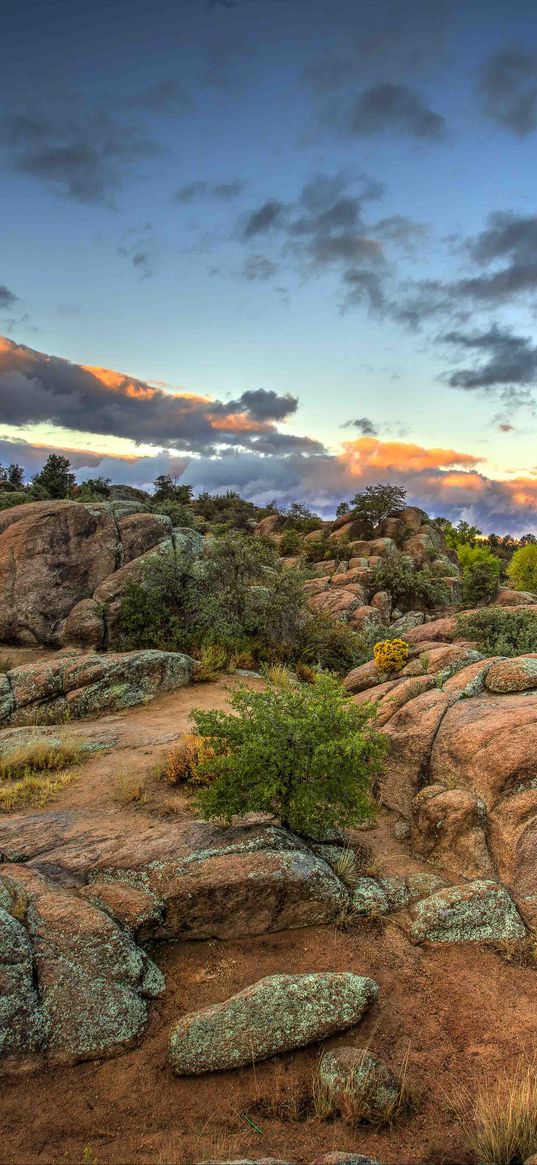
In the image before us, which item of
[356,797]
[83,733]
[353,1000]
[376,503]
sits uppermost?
[376,503]

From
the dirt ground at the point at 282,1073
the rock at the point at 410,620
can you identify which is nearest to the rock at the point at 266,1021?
the dirt ground at the point at 282,1073

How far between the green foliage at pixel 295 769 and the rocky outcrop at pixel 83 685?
24.9 feet

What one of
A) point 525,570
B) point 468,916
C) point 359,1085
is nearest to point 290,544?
point 525,570

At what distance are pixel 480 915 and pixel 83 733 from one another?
9.00 meters

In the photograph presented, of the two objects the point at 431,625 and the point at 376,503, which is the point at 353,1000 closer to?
the point at 431,625

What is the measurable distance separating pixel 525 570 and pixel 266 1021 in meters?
54.6

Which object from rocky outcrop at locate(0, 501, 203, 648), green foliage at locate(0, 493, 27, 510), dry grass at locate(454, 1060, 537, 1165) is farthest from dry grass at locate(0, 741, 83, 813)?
green foliage at locate(0, 493, 27, 510)

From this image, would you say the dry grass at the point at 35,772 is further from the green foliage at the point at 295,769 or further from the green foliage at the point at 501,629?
the green foliage at the point at 501,629

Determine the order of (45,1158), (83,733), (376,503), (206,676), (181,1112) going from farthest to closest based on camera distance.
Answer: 1. (376,503)
2. (206,676)
3. (83,733)
4. (181,1112)
5. (45,1158)

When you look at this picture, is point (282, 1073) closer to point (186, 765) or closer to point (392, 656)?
point (186, 765)

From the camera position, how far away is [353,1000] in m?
4.98

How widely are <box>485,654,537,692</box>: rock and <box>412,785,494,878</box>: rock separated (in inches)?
103

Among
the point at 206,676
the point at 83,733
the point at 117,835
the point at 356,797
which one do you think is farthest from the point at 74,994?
the point at 206,676

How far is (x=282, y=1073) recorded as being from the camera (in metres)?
4.55
